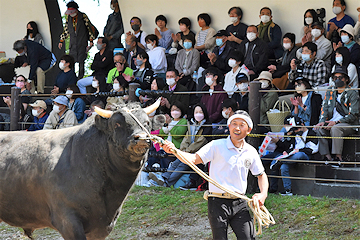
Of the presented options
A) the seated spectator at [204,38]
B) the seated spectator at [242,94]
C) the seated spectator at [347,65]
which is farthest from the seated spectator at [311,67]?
the seated spectator at [204,38]

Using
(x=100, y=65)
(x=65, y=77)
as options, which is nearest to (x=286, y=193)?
(x=100, y=65)

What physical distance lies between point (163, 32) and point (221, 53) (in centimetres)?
205

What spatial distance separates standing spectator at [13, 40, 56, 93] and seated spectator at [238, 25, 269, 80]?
6217 millimetres

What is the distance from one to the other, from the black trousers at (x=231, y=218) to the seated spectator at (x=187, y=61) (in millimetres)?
5215

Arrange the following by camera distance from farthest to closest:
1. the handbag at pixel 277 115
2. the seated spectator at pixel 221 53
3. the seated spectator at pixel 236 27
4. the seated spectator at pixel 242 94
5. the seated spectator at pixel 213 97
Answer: the seated spectator at pixel 236 27
the seated spectator at pixel 221 53
the seated spectator at pixel 213 97
the seated spectator at pixel 242 94
the handbag at pixel 277 115

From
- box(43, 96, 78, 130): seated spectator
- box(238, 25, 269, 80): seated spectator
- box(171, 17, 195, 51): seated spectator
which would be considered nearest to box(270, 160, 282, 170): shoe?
box(238, 25, 269, 80): seated spectator

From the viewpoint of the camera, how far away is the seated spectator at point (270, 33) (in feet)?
32.3

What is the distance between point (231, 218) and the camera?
184 inches

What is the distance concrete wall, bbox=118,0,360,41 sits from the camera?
9914mm

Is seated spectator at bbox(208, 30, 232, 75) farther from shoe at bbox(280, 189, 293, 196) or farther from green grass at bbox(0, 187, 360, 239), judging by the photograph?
shoe at bbox(280, 189, 293, 196)

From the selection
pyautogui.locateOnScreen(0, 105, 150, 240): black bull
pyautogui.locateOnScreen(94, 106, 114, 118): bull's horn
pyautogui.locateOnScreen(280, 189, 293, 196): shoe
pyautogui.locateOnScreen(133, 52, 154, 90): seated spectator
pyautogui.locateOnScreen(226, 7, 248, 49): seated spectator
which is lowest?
pyautogui.locateOnScreen(280, 189, 293, 196): shoe

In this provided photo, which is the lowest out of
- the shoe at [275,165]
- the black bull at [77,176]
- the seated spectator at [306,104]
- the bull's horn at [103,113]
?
the shoe at [275,165]

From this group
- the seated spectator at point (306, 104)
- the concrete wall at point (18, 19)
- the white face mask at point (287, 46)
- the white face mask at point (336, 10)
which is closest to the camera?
the seated spectator at point (306, 104)

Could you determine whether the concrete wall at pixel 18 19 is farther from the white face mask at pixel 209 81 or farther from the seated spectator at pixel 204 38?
the white face mask at pixel 209 81
